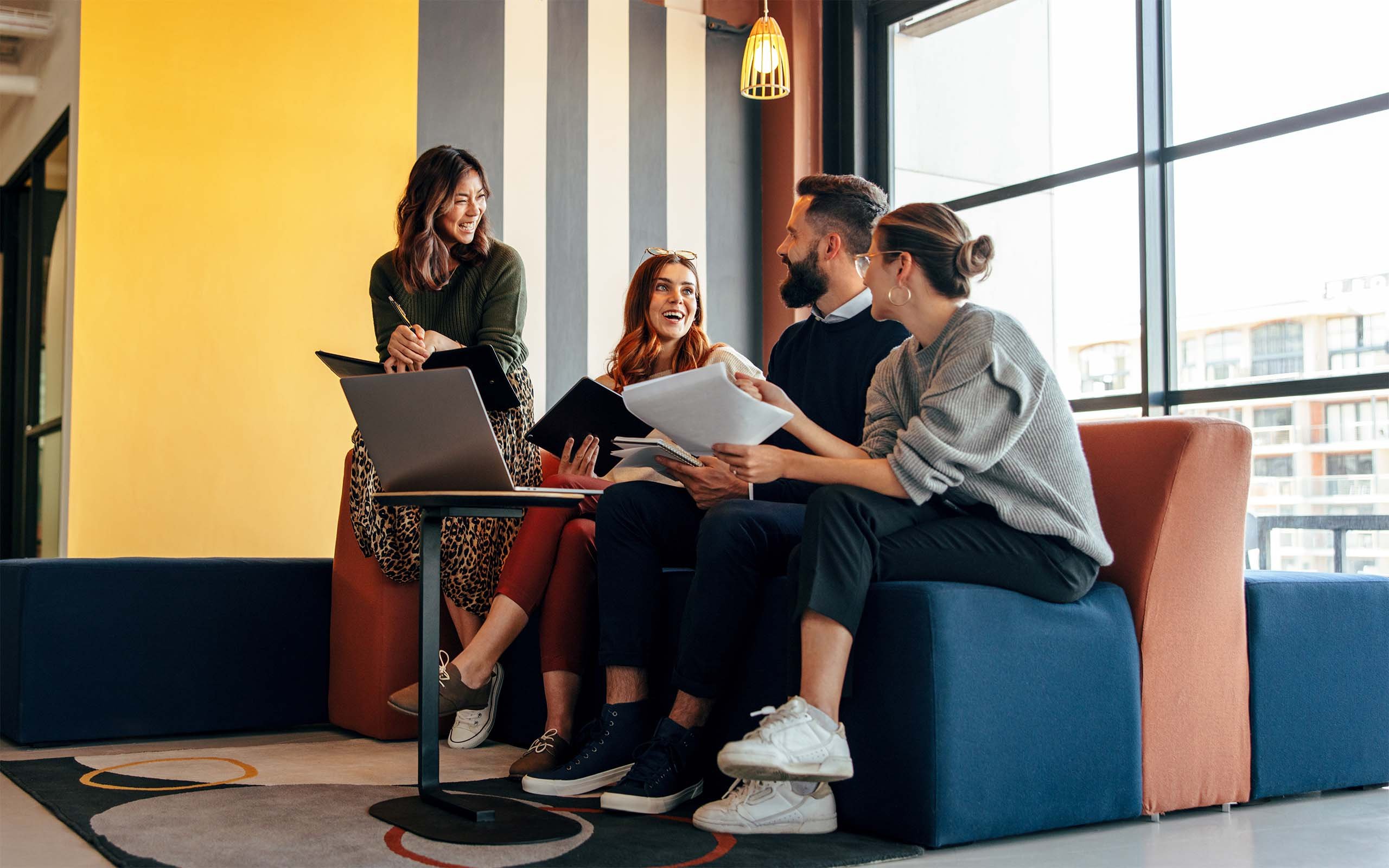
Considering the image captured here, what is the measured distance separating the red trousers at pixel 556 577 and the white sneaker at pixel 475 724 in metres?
0.36

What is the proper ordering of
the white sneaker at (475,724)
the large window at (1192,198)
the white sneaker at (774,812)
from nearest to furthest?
the white sneaker at (774,812) → the white sneaker at (475,724) → the large window at (1192,198)

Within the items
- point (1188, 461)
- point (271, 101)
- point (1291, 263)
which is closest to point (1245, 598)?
point (1188, 461)

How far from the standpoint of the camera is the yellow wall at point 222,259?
4.36 meters

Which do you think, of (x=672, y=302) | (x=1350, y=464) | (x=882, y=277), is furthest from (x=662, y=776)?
(x=1350, y=464)

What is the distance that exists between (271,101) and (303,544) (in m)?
1.63

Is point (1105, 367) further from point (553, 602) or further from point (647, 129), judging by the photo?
point (553, 602)

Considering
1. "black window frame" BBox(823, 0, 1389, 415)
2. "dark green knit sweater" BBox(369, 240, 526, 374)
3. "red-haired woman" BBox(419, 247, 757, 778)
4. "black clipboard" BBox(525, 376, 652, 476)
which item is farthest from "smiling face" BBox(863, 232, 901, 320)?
"black window frame" BBox(823, 0, 1389, 415)

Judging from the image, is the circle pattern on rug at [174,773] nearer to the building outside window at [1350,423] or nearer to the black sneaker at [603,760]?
the black sneaker at [603,760]

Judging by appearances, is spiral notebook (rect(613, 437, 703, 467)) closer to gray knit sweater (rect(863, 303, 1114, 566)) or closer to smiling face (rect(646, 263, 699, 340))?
gray knit sweater (rect(863, 303, 1114, 566))

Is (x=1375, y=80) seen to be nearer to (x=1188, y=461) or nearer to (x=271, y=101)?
(x=1188, y=461)

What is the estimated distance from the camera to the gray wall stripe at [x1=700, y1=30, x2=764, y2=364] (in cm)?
564

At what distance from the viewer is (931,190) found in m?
5.45

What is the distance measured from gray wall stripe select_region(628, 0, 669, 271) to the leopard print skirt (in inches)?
93.5

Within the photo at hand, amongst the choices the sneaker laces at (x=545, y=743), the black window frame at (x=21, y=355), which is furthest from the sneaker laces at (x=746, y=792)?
the black window frame at (x=21, y=355)
